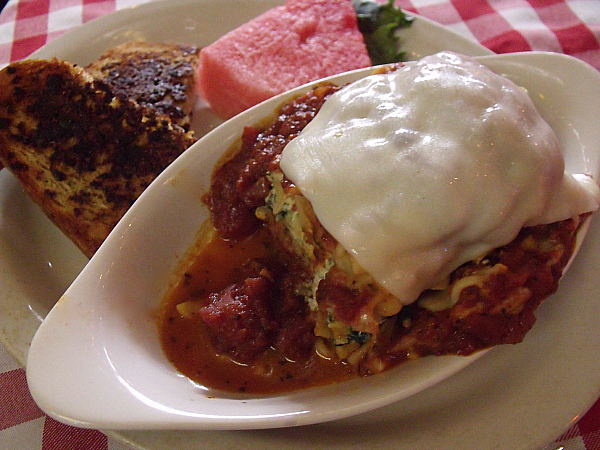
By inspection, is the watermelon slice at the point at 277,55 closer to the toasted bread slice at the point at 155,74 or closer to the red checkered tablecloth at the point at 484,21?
the toasted bread slice at the point at 155,74

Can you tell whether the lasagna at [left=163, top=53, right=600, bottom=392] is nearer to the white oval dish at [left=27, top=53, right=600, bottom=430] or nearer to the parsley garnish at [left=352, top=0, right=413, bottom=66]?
the white oval dish at [left=27, top=53, right=600, bottom=430]

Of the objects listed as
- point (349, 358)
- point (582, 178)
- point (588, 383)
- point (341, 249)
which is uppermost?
point (341, 249)

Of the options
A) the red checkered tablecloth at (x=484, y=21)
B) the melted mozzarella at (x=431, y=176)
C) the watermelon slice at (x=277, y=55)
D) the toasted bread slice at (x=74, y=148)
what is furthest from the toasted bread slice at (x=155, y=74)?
the melted mozzarella at (x=431, y=176)

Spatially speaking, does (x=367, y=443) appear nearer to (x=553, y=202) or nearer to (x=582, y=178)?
(x=553, y=202)

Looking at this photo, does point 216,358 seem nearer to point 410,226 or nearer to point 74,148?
point 410,226

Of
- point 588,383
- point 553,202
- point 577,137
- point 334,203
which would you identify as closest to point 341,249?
point 334,203

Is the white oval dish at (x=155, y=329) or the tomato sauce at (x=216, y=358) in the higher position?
the white oval dish at (x=155, y=329)
